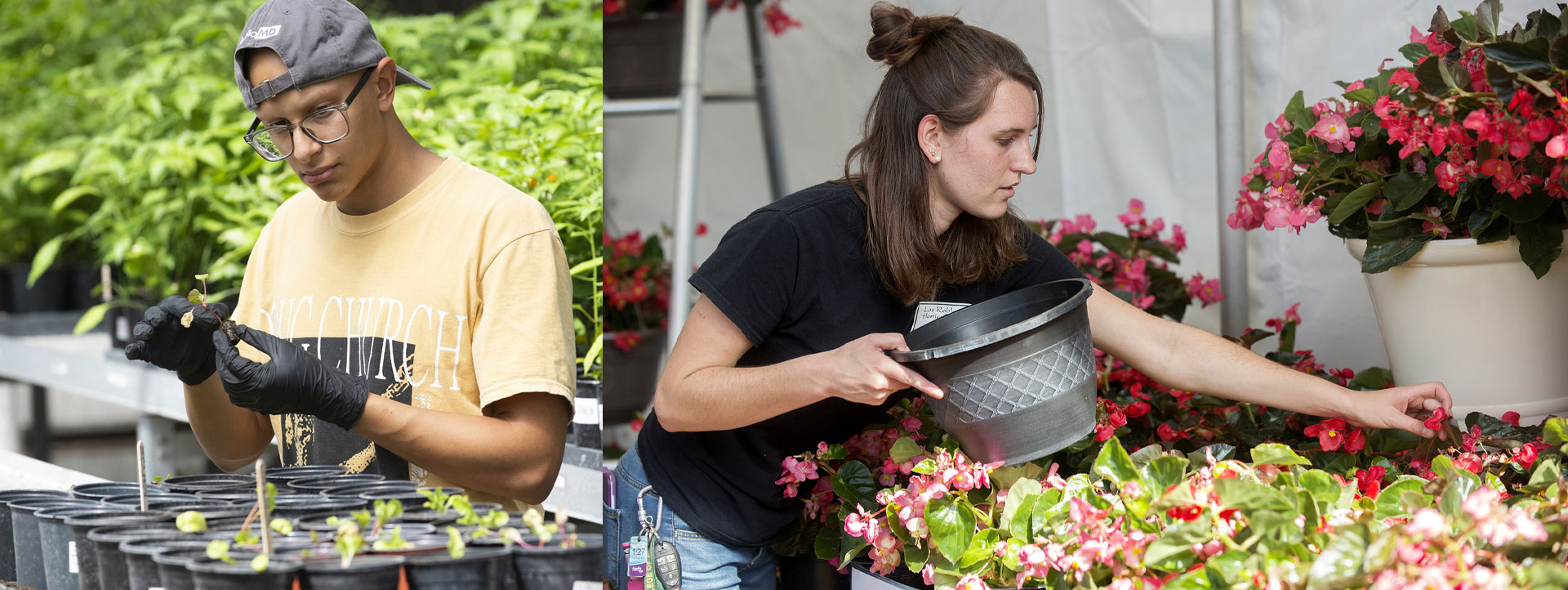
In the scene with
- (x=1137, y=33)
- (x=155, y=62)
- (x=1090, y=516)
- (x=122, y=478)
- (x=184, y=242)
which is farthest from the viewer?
(x=1137, y=33)

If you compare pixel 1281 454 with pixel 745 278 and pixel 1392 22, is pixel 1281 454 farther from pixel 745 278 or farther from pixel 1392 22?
pixel 1392 22

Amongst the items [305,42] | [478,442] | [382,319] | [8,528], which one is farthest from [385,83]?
[8,528]

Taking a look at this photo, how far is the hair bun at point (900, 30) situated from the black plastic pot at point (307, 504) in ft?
2.77

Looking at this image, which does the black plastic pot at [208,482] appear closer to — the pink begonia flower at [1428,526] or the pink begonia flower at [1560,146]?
the pink begonia flower at [1428,526]

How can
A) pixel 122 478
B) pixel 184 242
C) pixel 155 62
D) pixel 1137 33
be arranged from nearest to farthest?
pixel 122 478
pixel 184 242
pixel 155 62
pixel 1137 33

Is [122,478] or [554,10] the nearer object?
[122,478]

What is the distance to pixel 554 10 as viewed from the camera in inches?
59.7

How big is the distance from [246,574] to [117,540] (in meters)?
0.23

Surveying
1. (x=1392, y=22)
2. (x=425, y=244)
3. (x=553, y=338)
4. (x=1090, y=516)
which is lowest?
(x=1090, y=516)

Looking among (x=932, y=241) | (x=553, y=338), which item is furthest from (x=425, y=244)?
Result: (x=932, y=241)

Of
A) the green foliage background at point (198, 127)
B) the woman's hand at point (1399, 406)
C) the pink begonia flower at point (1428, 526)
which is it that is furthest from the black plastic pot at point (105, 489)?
the woman's hand at point (1399, 406)

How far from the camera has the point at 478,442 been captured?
1.24 metres

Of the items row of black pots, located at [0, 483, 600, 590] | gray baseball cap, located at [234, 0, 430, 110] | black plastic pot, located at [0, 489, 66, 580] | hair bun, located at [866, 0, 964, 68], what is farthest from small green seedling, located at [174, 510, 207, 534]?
hair bun, located at [866, 0, 964, 68]

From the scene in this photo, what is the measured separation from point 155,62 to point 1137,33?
1883 millimetres
